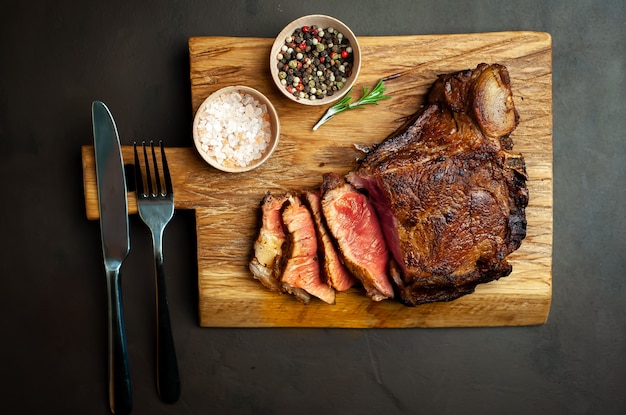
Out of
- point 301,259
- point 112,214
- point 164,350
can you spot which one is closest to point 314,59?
point 301,259

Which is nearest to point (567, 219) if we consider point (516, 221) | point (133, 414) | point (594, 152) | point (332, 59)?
point (594, 152)

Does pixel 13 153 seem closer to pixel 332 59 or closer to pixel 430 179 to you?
pixel 332 59

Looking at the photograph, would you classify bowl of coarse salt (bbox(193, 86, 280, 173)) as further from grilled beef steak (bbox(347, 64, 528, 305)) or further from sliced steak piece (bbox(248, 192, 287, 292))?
grilled beef steak (bbox(347, 64, 528, 305))

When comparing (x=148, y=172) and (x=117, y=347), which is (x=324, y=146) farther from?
(x=117, y=347)

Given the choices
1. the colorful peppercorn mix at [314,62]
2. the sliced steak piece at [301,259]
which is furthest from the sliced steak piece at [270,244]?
the colorful peppercorn mix at [314,62]

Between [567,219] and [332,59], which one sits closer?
[332,59]

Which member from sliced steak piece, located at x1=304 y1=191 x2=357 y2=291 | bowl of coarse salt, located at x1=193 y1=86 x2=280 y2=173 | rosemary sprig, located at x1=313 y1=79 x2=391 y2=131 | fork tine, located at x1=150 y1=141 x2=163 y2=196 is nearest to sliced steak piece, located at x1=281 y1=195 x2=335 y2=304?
sliced steak piece, located at x1=304 y1=191 x2=357 y2=291

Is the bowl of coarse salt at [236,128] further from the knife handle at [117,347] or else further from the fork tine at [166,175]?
the knife handle at [117,347]
